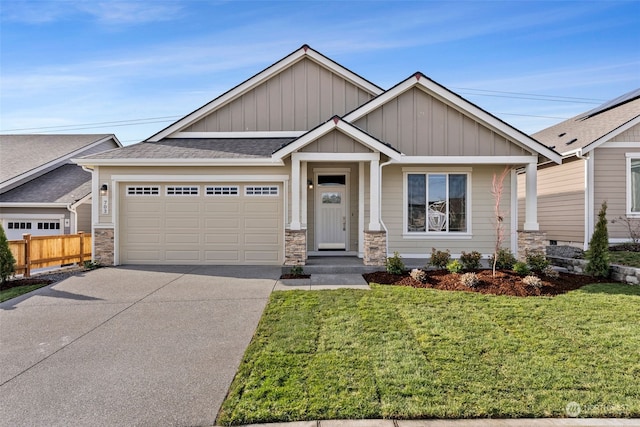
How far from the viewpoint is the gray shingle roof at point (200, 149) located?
10266 mm

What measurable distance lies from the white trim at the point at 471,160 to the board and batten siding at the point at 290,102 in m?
3.41

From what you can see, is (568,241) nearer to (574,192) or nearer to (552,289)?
(574,192)

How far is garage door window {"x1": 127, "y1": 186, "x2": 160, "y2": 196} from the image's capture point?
1047 centimetres

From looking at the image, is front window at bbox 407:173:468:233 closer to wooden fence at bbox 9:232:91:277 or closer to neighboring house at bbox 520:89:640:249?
neighboring house at bbox 520:89:640:249

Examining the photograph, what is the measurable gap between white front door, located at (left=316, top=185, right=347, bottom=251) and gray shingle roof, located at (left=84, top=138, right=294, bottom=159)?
2265 millimetres

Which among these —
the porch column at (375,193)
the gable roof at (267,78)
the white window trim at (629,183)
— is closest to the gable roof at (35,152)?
the gable roof at (267,78)

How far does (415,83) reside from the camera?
1010 cm

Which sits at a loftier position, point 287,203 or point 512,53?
point 512,53

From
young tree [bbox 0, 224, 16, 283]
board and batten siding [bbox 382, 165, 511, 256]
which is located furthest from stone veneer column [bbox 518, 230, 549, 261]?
young tree [bbox 0, 224, 16, 283]

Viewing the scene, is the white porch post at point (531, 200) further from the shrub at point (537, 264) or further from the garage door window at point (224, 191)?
the garage door window at point (224, 191)

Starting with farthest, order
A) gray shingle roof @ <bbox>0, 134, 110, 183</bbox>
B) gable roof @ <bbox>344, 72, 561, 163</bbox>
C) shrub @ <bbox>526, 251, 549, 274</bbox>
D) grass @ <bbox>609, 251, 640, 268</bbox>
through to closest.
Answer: gray shingle roof @ <bbox>0, 134, 110, 183</bbox>
gable roof @ <bbox>344, 72, 561, 163</bbox>
grass @ <bbox>609, 251, 640, 268</bbox>
shrub @ <bbox>526, 251, 549, 274</bbox>

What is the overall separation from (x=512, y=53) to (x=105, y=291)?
15.5 meters

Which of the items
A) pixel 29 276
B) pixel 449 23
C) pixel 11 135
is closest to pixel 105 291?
pixel 29 276

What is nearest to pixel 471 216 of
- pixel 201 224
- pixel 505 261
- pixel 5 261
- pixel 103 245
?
pixel 505 261
